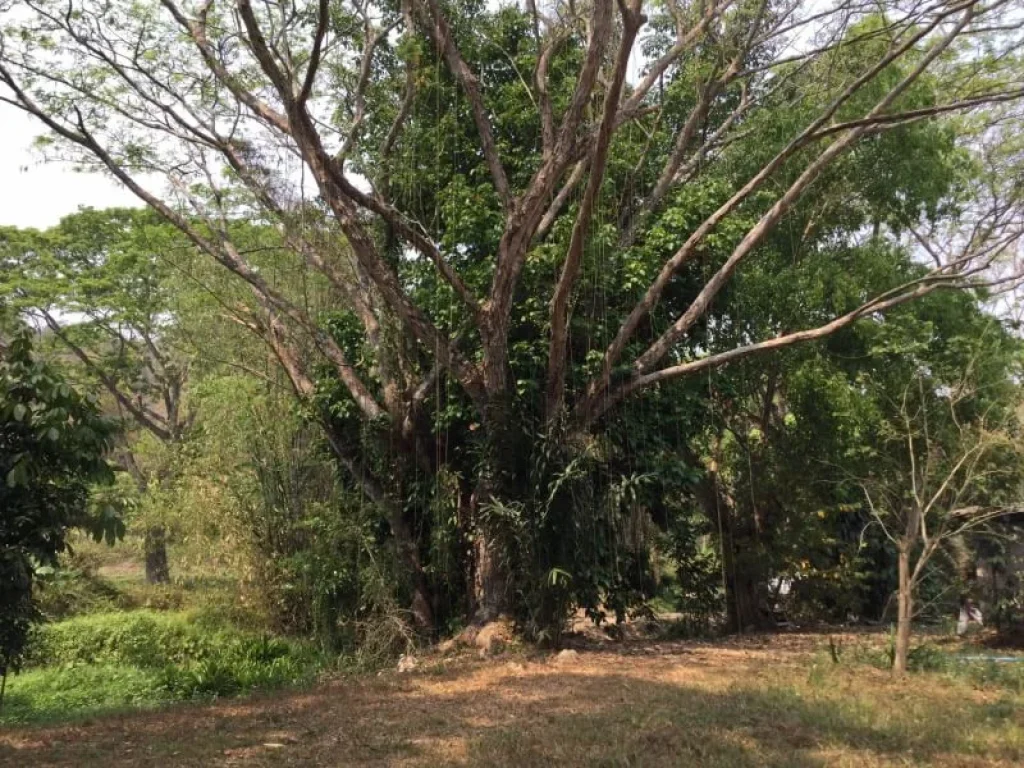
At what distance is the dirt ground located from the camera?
17.2ft

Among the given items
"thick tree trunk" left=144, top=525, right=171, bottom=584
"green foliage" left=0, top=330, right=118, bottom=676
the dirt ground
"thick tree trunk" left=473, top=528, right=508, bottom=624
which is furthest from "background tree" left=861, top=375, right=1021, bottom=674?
"thick tree trunk" left=144, top=525, right=171, bottom=584

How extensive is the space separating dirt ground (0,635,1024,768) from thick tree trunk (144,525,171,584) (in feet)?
34.9

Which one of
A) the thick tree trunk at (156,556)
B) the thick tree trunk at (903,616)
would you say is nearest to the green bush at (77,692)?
the thick tree trunk at (156,556)

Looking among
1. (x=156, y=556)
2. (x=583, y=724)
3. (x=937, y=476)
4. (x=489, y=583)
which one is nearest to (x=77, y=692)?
(x=489, y=583)

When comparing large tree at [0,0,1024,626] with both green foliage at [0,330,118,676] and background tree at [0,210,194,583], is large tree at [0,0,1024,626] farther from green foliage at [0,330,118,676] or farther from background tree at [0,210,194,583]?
background tree at [0,210,194,583]

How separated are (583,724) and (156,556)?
15.8m

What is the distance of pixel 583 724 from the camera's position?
236 inches

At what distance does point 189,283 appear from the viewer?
15.6 m

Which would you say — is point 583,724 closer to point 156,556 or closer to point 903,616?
point 903,616

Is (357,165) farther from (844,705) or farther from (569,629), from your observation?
(844,705)

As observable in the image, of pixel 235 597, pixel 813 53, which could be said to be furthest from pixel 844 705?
pixel 235 597

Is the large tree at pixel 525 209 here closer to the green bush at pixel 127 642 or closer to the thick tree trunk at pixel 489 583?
the thick tree trunk at pixel 489 583

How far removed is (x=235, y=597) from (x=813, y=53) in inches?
457

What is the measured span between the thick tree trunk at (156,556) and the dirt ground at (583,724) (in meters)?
10.6
